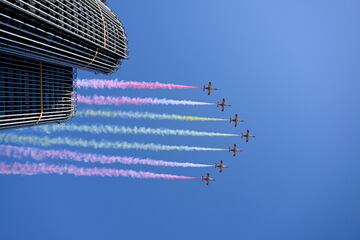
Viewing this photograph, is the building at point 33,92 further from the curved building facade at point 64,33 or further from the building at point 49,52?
the curved building facade at point 64,33

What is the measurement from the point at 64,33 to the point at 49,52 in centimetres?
646

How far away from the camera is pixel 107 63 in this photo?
13700cm

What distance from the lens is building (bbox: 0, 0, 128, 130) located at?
8262cm

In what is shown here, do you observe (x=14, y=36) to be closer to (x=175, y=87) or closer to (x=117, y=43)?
(x=175, y=87)

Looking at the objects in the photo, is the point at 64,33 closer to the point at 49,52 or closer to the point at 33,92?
the point at 49,52

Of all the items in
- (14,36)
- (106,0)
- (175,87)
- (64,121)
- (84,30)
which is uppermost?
(106,0)

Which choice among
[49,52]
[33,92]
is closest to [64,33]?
[49,52]

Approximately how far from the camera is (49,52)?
98562 mm

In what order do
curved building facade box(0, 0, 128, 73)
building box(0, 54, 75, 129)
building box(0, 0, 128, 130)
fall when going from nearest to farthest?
1. curved building facade box(0, 0, 128, 73)
2. building box(0, 0, 128, 130)
3. building box(0, 54, 75, 129)

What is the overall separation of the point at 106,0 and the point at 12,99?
240ft

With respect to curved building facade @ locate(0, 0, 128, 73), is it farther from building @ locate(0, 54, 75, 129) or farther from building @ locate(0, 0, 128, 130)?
building @ locate(0, 54, 75, 129)

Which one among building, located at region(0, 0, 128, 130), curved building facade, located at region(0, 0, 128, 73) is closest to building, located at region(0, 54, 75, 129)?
building, located at region(0, 0, 128, 130)

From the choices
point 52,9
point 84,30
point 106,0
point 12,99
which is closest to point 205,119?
point 84,30

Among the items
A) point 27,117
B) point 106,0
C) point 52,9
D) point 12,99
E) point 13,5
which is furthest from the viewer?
point 106,0
